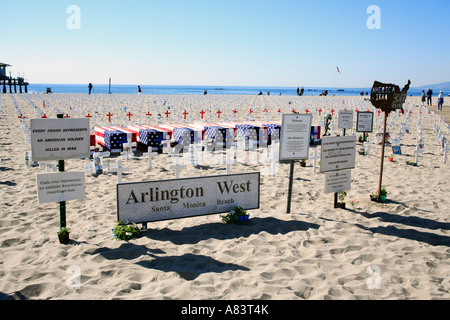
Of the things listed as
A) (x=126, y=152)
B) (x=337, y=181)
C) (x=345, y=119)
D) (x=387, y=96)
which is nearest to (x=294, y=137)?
(x=337, y=181)

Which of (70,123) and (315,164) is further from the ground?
(70,123)

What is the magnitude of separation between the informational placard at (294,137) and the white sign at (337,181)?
768 mm

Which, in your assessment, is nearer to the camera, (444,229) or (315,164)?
(444,229)

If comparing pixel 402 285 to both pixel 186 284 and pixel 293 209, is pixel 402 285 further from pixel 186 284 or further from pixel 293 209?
pixel 293 209

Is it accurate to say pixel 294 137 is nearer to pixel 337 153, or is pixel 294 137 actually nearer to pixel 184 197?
pixel 337 153

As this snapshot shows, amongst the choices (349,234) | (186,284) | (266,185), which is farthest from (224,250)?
(266,185)

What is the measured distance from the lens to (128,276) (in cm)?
407

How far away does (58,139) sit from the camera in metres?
5.01

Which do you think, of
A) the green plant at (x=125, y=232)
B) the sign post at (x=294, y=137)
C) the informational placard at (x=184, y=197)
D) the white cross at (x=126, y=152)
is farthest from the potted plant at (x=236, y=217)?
the white cross at (x=126, y=152)

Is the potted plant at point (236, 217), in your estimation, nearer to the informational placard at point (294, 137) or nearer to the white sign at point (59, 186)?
the informational placard at point (294, 137)

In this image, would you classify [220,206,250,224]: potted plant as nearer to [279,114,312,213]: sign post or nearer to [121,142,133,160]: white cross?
[279,114,312,213]: sign post

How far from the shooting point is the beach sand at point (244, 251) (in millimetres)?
3812
